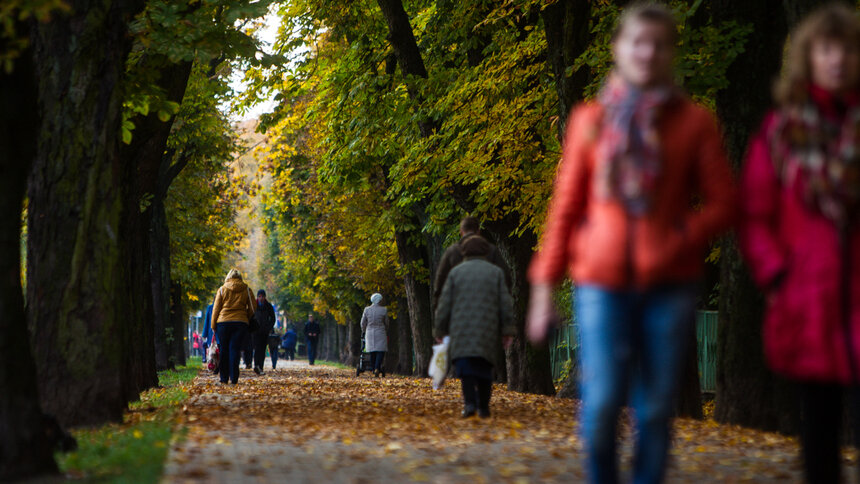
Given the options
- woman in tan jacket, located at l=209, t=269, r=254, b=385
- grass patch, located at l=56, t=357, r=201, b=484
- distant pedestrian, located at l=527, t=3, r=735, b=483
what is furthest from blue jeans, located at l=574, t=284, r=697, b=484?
woman in tan jacket, located at l=209, t=269, r=254, b=385

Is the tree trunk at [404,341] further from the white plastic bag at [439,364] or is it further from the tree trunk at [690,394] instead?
the white plastic bag at [439,364]

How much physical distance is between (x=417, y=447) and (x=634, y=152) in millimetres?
4630

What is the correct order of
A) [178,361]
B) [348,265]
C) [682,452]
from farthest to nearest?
[178,361]
[348,265]
[682,452]

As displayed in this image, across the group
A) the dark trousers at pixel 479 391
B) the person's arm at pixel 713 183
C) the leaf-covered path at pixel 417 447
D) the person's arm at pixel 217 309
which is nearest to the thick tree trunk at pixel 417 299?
the person's arm at pixel 217 309

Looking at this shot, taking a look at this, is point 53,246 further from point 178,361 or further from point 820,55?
point 178,361

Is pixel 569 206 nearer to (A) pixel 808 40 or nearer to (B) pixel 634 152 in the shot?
(B) pixel 634 152

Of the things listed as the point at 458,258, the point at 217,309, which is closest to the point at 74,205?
the point at 458,258

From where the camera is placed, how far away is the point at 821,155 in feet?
15.1

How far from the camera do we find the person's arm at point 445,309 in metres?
11.6

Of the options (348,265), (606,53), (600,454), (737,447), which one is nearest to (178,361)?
(348,265)

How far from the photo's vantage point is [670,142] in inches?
178

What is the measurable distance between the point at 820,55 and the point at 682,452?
445 centimetres

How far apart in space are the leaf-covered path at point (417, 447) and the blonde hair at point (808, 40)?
9.24 feet

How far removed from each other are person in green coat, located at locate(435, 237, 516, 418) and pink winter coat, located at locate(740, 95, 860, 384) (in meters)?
6.75
